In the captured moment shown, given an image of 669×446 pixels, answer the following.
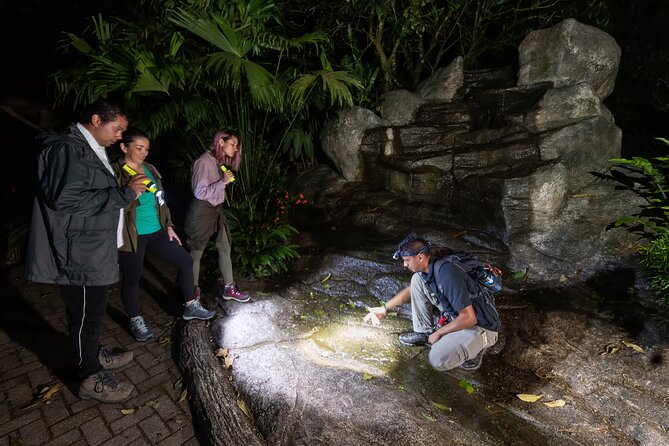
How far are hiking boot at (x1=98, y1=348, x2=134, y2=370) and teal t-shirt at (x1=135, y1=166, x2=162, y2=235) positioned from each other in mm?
1158

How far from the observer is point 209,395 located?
286 centimetres

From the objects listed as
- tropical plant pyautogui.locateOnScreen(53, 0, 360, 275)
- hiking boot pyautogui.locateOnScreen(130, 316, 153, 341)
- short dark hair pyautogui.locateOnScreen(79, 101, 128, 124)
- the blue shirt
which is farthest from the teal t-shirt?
the blue shirt

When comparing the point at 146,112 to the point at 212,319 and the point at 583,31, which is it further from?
the point at 583,31

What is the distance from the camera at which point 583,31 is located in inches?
250

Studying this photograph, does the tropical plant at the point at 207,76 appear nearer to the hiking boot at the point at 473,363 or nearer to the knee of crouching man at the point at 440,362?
the knee of crouching man at the point at 440,362

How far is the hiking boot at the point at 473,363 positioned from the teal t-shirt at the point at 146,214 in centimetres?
311

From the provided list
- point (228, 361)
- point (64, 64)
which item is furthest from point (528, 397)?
point (64, 64)

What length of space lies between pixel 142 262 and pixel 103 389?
41.8 inches

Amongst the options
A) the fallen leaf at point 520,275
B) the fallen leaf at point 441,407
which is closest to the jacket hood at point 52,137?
the fallen leaf at point 441,407

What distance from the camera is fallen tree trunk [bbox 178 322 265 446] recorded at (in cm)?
254

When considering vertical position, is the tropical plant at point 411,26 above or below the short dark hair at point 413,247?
above

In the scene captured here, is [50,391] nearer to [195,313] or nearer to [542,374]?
[195,313]

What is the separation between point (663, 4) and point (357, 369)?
11.2m

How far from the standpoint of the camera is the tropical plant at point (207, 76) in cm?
427
